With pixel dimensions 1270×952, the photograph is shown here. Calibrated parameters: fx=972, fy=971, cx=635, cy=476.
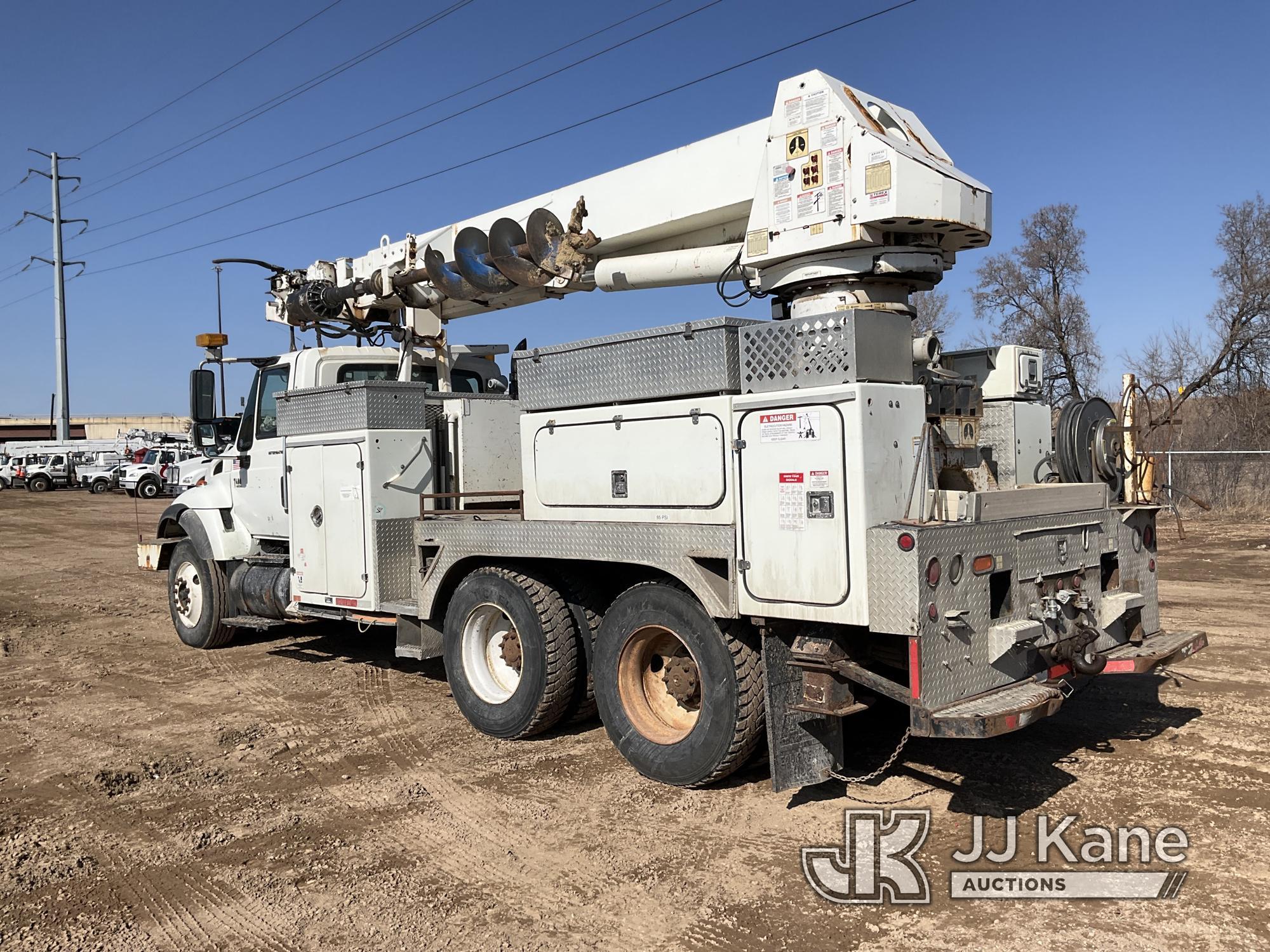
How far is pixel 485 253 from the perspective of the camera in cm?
736

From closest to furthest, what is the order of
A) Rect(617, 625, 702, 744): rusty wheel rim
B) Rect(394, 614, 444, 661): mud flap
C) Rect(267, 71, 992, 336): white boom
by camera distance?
Rect(267, 71, 992, 336): white boom, Rect(617, 625, 702, 744): rusty wheel rim, Rect(394, 614, 444, 661): mud flap

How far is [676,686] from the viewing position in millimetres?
5352

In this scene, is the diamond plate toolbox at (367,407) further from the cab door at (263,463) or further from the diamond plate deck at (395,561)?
the cab door at (263,463)

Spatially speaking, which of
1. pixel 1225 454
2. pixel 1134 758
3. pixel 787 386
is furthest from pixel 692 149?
pixel 1225 454

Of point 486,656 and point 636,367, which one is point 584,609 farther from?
point 636,367

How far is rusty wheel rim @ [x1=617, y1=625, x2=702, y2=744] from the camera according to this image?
17.8ft

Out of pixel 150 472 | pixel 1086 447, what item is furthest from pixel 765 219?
pixel 150 472

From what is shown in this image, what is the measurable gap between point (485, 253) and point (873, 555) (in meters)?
4.23

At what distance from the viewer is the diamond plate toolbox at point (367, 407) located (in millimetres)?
7141

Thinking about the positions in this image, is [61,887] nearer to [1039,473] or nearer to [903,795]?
[903,795]

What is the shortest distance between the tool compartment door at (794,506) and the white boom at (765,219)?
983 millimetres

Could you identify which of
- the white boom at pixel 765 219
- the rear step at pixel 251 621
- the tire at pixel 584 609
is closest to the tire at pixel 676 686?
the tire at pixel 584 609

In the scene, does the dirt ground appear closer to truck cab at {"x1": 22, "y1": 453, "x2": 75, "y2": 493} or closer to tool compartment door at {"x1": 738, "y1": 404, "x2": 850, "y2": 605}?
tool compartment door at {"x1": 738, "y1": 404, "x2": 850, "y2": 605}


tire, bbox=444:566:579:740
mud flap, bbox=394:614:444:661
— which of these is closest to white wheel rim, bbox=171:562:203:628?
mud flap, bbox=394:614:444:661
